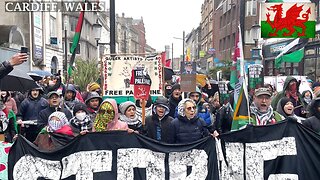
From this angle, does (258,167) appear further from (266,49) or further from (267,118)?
(266,49)

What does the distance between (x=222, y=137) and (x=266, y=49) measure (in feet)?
80.6

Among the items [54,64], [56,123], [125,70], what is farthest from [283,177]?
[54,64]

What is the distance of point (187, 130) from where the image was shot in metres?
5.20

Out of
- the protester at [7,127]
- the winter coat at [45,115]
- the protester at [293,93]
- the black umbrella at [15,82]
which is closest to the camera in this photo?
the protester at [7,127]

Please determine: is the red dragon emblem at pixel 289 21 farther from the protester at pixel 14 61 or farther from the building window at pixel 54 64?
the building window at pixel 54 64

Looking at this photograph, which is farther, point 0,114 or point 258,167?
point 0,114

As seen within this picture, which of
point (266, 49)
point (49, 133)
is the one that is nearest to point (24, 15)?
point (266, 49)

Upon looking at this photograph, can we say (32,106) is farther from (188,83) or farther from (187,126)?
(187,126)

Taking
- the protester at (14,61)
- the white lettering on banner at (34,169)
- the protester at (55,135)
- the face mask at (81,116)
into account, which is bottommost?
the white lettering on banner at (34,169)

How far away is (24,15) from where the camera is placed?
2653cm

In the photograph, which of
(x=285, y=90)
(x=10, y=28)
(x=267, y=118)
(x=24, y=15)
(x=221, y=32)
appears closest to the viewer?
(x=267, y=118)

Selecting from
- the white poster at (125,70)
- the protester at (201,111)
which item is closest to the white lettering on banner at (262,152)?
the protester at (201,111)

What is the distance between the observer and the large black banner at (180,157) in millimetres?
4719

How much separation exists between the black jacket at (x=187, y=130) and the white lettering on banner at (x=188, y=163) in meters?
0.35
